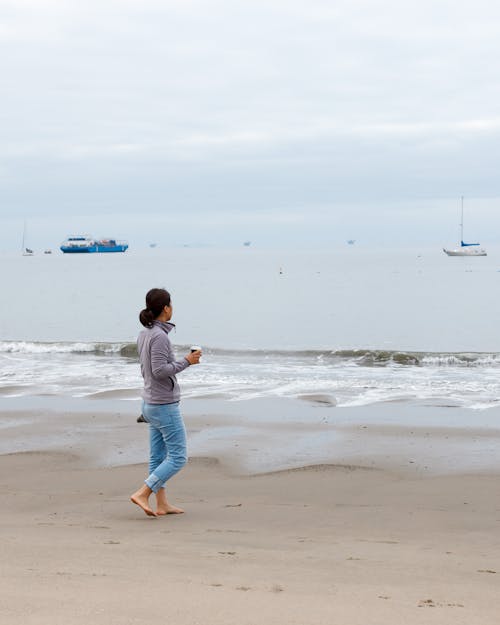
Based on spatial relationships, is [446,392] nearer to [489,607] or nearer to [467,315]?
[489,607]

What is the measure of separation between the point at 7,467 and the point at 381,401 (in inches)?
288

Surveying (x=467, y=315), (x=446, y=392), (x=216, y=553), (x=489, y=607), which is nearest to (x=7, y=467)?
(x=216, y=553)

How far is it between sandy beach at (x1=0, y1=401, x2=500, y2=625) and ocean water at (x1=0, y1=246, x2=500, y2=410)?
5695 millimetres

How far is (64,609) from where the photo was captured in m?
3.81

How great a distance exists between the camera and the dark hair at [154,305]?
258 inches

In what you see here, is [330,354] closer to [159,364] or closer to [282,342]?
[282,342]

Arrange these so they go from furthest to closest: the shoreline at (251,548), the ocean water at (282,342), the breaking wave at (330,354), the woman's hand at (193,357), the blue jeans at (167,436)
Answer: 1. the breaking wave at (330,354)
2. the ocean water at (282,342)
3. the blue jeans at (167,436)
4. the woman's hand at (193,357)
5. the shoreline at (251,548)

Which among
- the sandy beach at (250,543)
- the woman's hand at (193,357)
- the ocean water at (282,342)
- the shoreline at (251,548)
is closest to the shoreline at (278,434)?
the sandy beach at (250,543)

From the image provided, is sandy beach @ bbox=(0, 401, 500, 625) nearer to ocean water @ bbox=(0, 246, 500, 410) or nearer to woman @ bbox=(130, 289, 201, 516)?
woman @ bbox=(130, 289, 201, 516)

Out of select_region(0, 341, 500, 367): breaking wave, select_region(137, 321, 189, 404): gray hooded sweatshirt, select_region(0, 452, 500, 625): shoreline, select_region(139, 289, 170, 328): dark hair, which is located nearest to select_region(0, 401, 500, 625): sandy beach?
select_region(0, 452, 500, 625): shoreline

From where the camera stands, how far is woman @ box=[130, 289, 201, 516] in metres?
6.57

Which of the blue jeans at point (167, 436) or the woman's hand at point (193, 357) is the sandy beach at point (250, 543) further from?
the woman's hand at point (193, 357)

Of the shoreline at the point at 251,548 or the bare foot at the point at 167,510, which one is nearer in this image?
Answer: the shoreline at the point at 251,548

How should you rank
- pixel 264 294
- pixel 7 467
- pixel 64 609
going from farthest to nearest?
pixel 264 294, pixel 7 467, pixel 64 609
